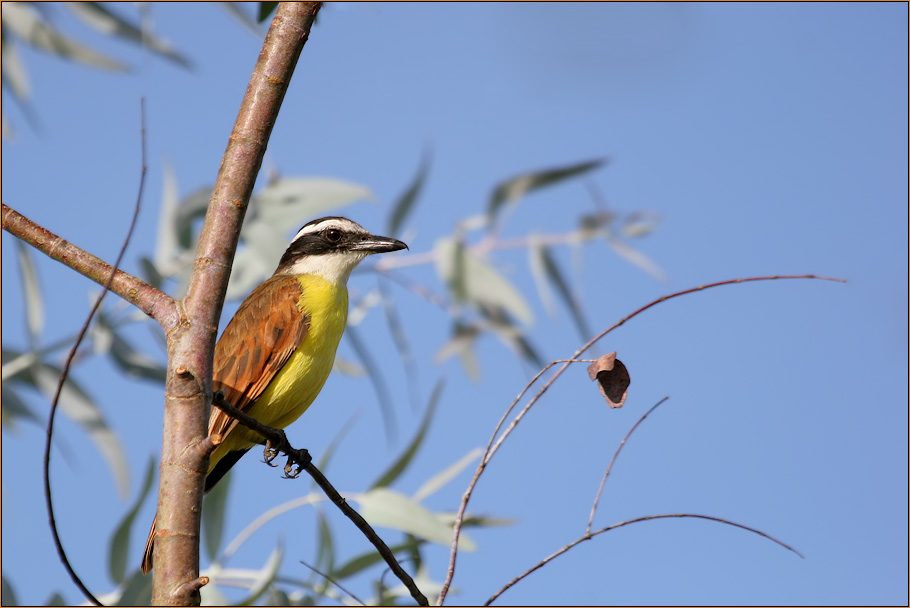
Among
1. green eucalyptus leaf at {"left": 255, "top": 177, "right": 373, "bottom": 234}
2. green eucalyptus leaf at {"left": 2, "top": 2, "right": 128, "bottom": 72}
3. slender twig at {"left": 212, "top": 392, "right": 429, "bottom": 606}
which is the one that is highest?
green eucalyptus leaf at {"left": 2, "top": 2, "right": 128, "bottom": 72}

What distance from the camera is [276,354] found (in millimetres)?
3668

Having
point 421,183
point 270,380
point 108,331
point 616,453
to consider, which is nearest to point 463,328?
point 421,183

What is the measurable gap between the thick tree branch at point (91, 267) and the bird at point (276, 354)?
45.7 inches

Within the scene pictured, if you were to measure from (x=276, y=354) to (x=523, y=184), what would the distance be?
2.77 meters

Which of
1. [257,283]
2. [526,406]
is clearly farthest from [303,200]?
[526,406]

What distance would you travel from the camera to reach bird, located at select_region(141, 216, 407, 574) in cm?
363

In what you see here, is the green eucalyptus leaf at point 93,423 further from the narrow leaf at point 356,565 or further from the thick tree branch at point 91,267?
the thick tree branch at point 91,267

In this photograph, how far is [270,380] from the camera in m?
3.64

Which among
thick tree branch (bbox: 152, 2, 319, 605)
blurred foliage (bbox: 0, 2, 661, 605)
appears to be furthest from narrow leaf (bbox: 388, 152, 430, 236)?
thick tree branch (bbox: 152, 2, 319, 605)

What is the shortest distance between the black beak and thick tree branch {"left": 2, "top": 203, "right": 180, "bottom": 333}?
7.79 feet

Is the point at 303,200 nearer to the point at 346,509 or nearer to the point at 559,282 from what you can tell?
the point at 559,282

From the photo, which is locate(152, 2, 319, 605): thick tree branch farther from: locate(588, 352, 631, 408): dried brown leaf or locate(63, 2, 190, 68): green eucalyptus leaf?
locate(63, 2, 190, 68): green eucalyptus leaf

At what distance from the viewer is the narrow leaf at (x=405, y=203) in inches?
227

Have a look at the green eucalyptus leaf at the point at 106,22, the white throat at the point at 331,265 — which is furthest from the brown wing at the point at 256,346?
the green eucalyptus leaf at the point at 106,22
